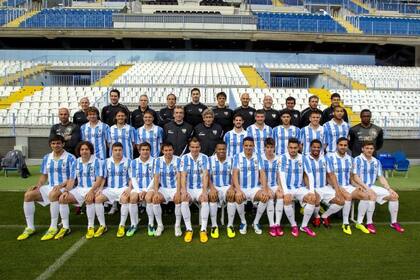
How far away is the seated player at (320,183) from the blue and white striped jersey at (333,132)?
1.86 feet

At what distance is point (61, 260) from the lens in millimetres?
4359

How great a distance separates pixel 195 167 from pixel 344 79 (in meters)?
16.4

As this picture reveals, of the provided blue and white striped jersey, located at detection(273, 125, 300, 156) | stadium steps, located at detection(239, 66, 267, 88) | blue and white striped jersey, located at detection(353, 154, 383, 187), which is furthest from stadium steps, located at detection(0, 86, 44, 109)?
blue and white striped jersey, located at detection(353, 154, 383, 187)

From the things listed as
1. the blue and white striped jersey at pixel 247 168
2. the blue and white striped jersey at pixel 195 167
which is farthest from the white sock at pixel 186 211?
the blue and white striped jersey at pixel 247 168

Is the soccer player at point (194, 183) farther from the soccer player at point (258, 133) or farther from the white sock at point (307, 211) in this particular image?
the white sock at point (307, 211)

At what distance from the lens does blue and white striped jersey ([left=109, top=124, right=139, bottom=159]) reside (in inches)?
235

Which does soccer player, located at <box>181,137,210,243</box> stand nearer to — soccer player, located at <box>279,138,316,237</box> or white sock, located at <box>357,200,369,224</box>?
soccer player, located at <box>279,138,316,237</box>

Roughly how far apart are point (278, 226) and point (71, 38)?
22.6 metres

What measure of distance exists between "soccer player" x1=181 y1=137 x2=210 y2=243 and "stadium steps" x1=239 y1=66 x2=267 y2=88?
12.2 metres

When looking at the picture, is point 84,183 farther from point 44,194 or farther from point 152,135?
point 152,135

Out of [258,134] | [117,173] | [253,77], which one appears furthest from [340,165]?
[253,77]

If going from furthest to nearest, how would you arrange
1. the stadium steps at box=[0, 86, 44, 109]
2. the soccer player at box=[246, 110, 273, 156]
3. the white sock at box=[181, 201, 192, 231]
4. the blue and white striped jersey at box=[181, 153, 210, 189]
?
1. the stadium steps at box=[0, 86, 44, 109]
2. the soccer player at box=[246, 110, 273, 156]
3. the blue and white striped jersey at box=[181, 153, 210, 189]
4. the white sock at box=[181, 201, 192, 231]

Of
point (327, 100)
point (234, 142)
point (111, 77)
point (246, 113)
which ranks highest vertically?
point (111, 77)

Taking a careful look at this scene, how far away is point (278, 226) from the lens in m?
5.33
